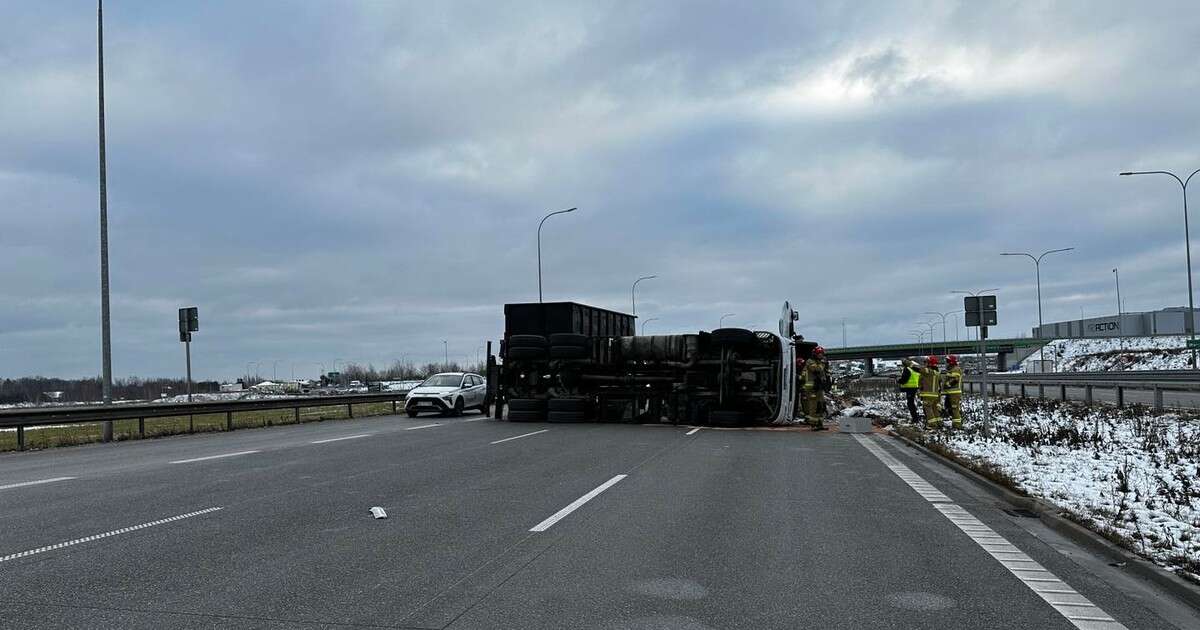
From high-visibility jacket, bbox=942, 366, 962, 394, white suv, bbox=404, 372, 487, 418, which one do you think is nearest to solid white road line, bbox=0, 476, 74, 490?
white suv, bbox=404, 372, 487, 418

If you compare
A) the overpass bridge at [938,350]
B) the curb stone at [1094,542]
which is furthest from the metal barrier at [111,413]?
the overpass bridge at [938,350]

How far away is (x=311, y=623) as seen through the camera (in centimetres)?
512

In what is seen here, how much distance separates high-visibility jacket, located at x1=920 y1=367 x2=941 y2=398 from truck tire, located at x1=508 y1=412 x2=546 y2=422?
10389 mm

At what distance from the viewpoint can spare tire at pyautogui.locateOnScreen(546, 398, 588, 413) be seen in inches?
959

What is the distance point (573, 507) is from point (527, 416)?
1597 cm

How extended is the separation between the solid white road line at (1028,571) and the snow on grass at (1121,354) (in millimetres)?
65219

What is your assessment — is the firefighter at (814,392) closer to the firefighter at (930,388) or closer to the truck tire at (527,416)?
the firefighter at (930,388)

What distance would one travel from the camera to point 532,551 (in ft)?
23.2

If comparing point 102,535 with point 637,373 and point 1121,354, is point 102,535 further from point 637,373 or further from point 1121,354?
point 1121,354

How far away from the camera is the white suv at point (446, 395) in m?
30.6

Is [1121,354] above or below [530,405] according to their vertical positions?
below

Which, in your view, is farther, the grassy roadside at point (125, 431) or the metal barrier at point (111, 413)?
the grassy roadside at point (125, 431)

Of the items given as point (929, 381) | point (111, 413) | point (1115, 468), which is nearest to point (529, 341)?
point (111, 413)

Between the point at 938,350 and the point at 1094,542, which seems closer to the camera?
the point at 1094,542
